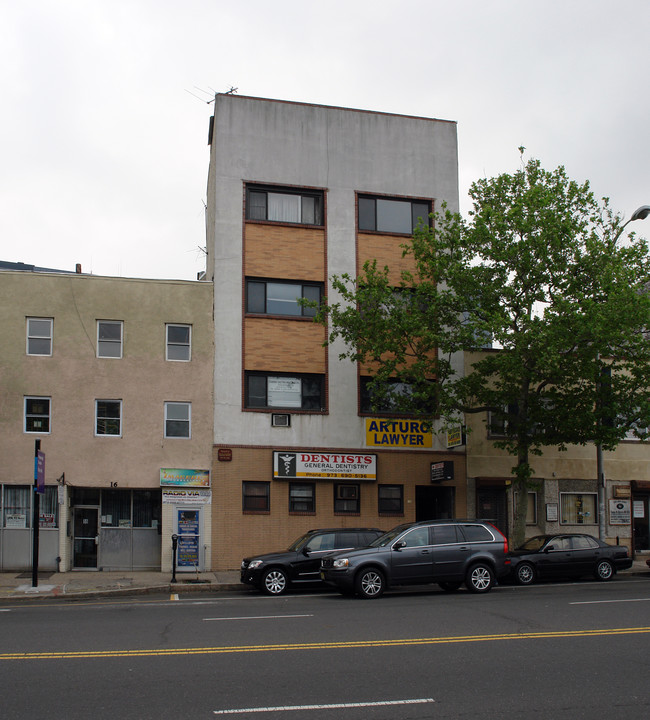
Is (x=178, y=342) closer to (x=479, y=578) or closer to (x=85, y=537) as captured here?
(x=85, y=537)

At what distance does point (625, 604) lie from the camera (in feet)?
51.4

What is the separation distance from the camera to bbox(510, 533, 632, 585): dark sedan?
21.6 m

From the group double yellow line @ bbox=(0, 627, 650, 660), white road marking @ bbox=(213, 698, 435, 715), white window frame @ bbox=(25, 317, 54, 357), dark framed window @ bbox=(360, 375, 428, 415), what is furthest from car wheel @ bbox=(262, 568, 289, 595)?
white road marking @ bbox=(213, 698, 435, 715)

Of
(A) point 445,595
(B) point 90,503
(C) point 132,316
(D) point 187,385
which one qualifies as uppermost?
(C) point 132,316

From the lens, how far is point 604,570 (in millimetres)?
22359

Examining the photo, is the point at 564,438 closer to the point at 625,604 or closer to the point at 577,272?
the point at 577,272

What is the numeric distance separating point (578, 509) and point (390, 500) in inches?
265

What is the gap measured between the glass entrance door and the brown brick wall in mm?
8887

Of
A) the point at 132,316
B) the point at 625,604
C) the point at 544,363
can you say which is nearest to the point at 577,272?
the point at 544,363

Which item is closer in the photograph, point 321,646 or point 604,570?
point 321,646

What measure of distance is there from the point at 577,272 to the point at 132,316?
43.4ft

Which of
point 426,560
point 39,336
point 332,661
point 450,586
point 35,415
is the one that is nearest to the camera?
point 332,661

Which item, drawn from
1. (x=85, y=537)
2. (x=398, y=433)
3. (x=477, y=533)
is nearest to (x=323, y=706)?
(x=477, y=533)

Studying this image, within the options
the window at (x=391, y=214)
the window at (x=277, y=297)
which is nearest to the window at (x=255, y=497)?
the window at (x=277, y=297)
